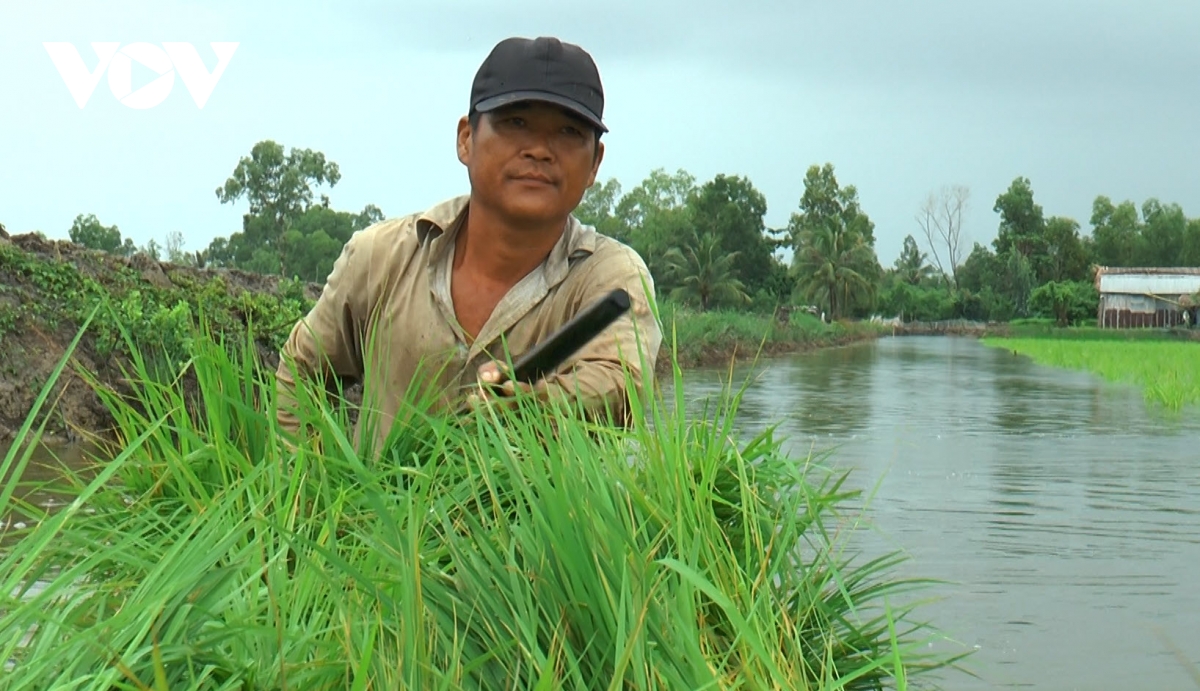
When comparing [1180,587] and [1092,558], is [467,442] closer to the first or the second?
[1180,587]

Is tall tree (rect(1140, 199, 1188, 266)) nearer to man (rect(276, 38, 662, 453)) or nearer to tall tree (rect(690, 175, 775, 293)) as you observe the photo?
tall tree (rect(690, 175, 775, 293))

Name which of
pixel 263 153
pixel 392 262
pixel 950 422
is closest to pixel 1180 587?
pixel 392 262

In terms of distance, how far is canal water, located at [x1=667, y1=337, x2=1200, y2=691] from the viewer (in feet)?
14.4

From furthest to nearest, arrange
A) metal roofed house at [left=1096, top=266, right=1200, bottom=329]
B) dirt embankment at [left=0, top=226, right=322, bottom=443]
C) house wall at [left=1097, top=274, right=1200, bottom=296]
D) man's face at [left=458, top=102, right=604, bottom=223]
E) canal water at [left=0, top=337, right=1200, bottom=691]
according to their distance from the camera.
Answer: house wall at [left=1097, top=274, right=1200, bottom=296] → metal roofed house at [left=1096, top=266, right=1200, bottom=329] → dirt embankment at [left=0, top=226, right=322, bottom=443] → canal water at [left=0, top=337, right=1200, bottom=691] → man's face at [left=458, top=102, right=604, bottom=223]

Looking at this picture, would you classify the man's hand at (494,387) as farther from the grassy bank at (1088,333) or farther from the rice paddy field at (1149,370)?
the grassy bank at (1088,333)

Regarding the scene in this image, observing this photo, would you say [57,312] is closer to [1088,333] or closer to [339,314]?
[339,314]

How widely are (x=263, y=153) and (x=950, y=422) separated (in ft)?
162

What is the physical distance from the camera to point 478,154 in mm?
3049

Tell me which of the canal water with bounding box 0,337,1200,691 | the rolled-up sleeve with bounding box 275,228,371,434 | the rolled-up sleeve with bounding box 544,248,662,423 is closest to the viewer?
the rolled-up sleeve with bounding box 544,248,662,423

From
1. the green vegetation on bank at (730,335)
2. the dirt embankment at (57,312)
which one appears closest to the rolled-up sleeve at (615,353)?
the dirt embankment at (57,312)

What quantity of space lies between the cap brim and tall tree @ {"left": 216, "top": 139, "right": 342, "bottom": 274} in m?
56.0

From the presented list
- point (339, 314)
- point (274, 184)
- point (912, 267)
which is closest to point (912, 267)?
point (912, 267)

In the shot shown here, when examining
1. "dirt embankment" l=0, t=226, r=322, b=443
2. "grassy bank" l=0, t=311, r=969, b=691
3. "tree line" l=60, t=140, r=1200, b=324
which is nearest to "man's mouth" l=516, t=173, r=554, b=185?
"grassy bank" l=0, t=311, r=969, b=691

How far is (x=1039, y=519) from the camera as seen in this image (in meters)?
7.20
